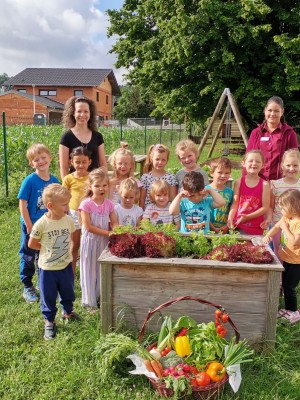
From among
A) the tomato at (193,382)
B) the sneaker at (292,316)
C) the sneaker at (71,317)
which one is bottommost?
the sneaker at (292,316)

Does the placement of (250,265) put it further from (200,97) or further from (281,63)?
(200,97)

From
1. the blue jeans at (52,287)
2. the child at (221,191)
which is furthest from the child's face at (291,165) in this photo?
the blue jeans at (52,287)

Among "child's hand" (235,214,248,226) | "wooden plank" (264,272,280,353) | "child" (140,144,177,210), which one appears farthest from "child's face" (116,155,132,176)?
"wooden plank" (264,272,280,353)

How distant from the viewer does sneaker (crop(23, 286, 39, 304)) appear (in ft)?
12.8

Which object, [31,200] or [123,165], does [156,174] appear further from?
[31,200]

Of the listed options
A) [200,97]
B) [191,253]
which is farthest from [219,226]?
[200,97]

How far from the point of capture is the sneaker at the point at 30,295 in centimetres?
389

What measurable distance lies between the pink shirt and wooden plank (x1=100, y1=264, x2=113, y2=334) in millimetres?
1641

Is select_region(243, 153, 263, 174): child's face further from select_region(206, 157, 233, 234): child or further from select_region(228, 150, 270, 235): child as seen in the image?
select_region(206, 157, 233, 234): child

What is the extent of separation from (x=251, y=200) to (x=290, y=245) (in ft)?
2.11

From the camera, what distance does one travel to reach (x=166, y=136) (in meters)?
26.3

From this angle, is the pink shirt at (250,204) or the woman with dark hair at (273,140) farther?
the woman with dark hair at (273,140)

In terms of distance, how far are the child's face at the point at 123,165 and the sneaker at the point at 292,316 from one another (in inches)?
Answer: 82.8

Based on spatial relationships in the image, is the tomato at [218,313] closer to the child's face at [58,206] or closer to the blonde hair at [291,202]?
the blonde hair at [291,202]
